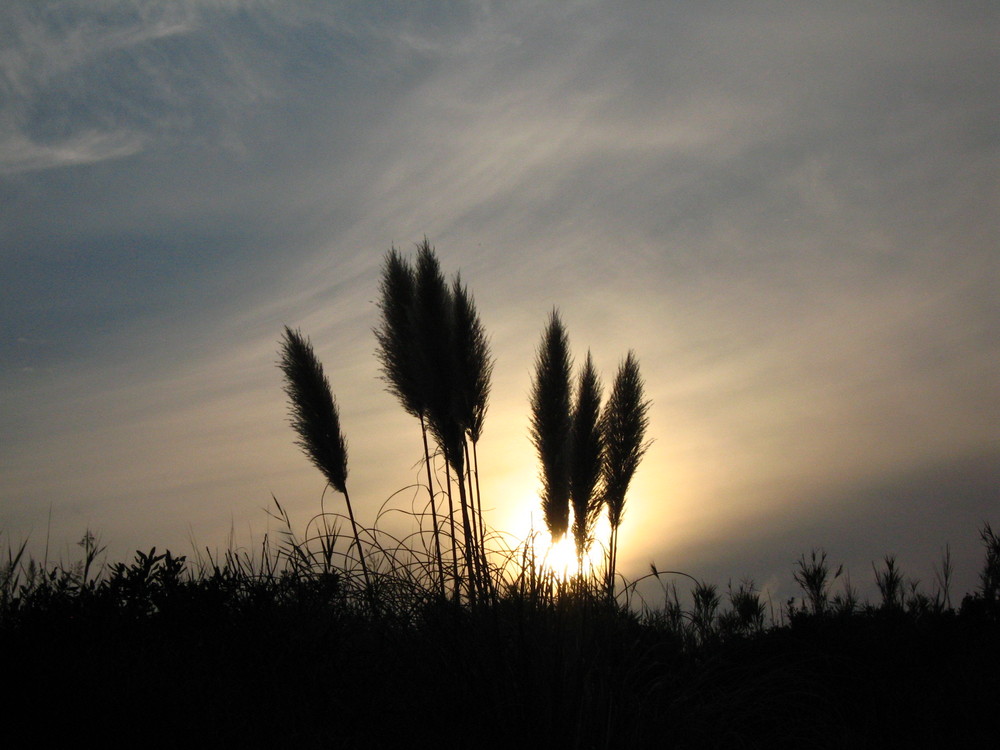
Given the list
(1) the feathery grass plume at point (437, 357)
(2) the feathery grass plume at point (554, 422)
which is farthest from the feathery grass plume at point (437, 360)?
(2) the feathery grass plume at point (554, 422)

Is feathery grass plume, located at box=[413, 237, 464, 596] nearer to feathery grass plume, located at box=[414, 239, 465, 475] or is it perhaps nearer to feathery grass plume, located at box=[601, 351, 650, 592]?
feathery grass plume, located at box=[414, 239, 465, 475]

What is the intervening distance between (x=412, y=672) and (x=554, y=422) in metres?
2.06

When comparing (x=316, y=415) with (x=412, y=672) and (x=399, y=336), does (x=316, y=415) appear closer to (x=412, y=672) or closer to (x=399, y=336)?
(x=399, y=336)

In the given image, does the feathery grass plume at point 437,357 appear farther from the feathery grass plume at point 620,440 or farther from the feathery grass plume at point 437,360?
the feathery grass plume at point 620,440

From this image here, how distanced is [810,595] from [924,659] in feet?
3.82

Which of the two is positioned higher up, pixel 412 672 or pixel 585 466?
pixel 585 466

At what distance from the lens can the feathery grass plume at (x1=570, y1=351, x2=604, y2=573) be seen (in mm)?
4582

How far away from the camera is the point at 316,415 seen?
193 inches

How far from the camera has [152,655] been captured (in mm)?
3105

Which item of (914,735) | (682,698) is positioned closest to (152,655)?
(682,698)

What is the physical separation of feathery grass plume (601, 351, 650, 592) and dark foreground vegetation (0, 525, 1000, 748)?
0.77 metres

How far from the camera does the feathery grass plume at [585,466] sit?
4.58 meters

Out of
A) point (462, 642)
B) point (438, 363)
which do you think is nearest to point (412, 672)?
point (462, 642)

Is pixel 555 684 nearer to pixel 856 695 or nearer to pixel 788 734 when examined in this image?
pixel 788 734
